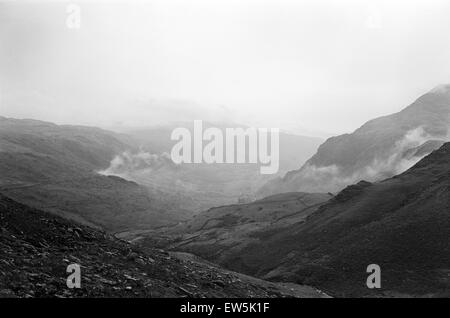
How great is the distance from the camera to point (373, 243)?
87.8 metres

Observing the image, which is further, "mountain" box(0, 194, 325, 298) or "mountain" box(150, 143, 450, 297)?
"mountain" box(150, 143, 450, 297)

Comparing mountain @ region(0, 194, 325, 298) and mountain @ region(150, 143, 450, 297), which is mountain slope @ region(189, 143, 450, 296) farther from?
mountain @ region(0, 194, 325, 298)

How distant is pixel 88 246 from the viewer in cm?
4762

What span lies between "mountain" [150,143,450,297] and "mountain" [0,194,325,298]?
2465cm

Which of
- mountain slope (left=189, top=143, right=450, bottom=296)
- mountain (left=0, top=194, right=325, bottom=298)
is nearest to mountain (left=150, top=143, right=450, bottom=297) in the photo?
mountain slope (left=189, top=143, right=450, bottom=296)

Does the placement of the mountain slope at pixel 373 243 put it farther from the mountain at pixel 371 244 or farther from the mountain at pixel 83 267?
the mountain at pixel 83 267

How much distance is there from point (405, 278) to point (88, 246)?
50.9 m

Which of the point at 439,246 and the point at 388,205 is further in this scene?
the point at 388,205

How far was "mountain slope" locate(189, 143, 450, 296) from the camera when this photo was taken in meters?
72.8

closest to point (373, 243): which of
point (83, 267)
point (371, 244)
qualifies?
point (371, 244)

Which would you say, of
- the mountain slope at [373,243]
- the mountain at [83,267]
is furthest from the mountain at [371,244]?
the mountain at [83,267]

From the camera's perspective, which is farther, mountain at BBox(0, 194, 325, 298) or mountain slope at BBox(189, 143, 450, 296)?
mountain slope at BBox(189, 143, 450, 296)
